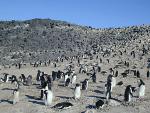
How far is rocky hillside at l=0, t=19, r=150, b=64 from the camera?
10719 centimetres

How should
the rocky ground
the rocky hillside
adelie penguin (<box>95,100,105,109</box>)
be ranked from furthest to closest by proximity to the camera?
the rocky hillside
the rocky ground
adelie penguin (<box>95,100,105,109</box>)

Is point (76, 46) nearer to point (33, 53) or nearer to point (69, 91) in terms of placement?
point (33, 53)

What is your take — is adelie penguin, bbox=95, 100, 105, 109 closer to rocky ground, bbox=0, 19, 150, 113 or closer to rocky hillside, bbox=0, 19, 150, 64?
rocky ground, bbox=0, 19, 150, 113

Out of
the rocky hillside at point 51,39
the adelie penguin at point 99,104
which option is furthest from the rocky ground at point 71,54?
the adelie penguin at point 99,104

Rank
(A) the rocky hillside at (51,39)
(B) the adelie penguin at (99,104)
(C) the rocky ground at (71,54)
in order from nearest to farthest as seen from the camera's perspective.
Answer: (B) the adelie penguin at (99,104)
(C) the rocky ground at (71,54)
(A) the rocky hillside at (51,39)

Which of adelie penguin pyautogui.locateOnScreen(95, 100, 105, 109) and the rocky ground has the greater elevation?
the rocky ground

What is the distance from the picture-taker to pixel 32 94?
128ft

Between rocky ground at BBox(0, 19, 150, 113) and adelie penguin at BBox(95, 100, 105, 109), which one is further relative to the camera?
rocky ground at BBox(0, 19, 150, 113)

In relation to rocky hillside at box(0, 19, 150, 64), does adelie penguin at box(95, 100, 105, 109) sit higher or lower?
lower

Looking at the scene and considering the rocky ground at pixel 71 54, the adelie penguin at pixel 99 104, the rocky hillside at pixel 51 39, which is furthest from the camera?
the rocky hillside at pixel 51 39

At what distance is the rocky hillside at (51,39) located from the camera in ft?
352

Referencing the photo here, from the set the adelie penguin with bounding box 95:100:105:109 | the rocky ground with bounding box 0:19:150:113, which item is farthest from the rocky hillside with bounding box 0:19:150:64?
the adelie penguin with bounding box 95:100:105:109

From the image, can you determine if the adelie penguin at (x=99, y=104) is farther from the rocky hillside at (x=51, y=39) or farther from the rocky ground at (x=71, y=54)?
the rocky hillside at (x=51, y=39)

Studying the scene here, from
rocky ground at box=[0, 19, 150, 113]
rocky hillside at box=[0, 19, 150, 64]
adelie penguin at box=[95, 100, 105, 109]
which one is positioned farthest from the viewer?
rocky hillside at box=[0, 19, 150, 64]
